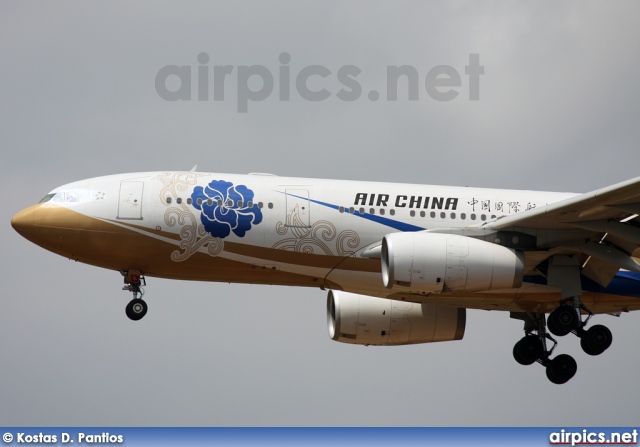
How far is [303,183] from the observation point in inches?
1631

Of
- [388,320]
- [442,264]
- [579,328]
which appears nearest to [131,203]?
[442,264]

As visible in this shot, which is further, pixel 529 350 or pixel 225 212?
pixel 529 350

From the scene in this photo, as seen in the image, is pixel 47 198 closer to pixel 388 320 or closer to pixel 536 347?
pixel 388 320

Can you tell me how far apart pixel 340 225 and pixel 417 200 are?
2.55 meters

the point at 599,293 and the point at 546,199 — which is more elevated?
the point at 546,199

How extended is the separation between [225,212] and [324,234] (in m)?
2.86

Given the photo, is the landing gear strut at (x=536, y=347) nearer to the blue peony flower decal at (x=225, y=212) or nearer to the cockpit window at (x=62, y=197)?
the blue peony flower decal at (x=225, y=212)

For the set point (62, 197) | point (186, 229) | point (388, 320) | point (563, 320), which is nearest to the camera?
point (186, 229)

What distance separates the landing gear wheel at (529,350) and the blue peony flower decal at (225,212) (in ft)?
32.8

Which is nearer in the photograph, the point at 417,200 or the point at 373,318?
the point at 417,200

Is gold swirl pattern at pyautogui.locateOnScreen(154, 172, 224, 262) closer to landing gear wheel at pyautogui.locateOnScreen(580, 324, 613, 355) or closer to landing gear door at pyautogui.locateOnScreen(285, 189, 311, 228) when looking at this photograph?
landing gear door at pyautogui.locateOnScreen(285, 189, 311, 228)

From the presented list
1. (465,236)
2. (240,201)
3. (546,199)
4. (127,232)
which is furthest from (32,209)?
(546,199)

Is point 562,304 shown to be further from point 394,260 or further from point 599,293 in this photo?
point 394,260

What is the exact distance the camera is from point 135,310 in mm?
41781
